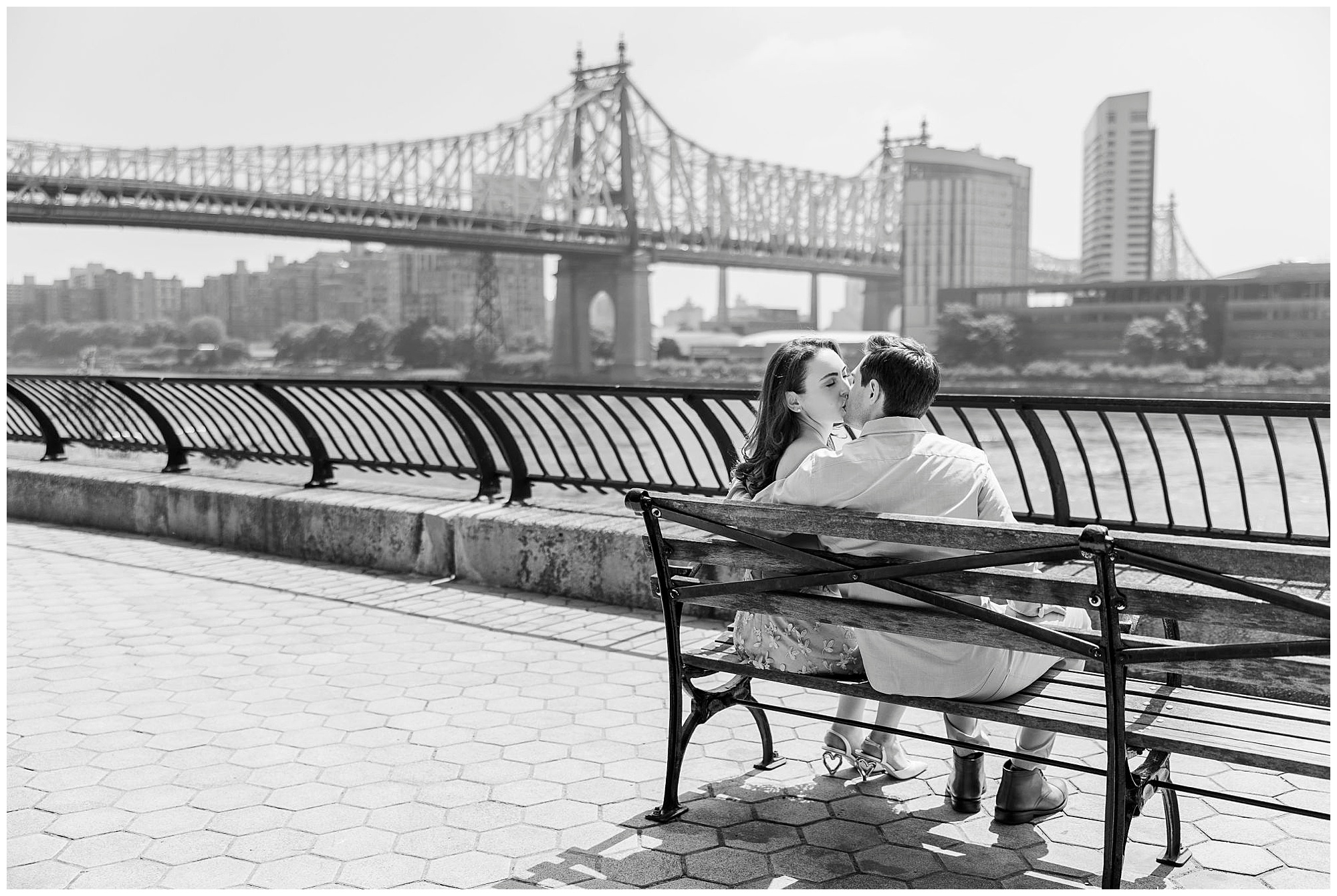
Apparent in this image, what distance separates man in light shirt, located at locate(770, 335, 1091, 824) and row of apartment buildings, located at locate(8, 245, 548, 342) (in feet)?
192

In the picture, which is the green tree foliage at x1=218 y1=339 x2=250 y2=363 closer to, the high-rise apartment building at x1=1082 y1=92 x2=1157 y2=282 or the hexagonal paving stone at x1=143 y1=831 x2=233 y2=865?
the hexagonal paving stone at x1=143 y1=831 x2=233 y2=865

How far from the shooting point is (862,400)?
2664mm

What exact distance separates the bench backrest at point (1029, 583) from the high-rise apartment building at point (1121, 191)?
331 feet

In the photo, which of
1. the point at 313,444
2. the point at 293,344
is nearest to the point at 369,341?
the point at 293,344

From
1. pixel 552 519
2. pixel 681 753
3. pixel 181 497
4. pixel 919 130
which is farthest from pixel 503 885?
pixel 919 130

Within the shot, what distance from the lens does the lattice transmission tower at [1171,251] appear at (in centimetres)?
Result: 11056

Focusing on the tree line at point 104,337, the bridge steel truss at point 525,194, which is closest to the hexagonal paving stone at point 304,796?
the bridge steel truss at point 525,194

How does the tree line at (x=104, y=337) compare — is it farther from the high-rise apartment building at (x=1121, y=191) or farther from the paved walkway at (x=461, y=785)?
the high-rise apartment building at (x=1121, y=191)

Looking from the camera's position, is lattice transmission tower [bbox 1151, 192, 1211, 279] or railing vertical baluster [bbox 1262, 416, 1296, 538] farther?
lattice transmission tower [bbox 1151, 192, 1211, 279]

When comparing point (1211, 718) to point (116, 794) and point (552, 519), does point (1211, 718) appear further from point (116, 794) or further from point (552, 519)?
point (552, 519)

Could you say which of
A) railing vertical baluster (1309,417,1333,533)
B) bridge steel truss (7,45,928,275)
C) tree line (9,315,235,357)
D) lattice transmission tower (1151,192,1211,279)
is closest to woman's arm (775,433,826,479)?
railing vertical baluster (1309,417,1333,533)

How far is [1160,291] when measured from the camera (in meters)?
65.8

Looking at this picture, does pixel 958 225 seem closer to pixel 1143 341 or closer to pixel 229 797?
pixel 1143 341

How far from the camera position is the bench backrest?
194cm
